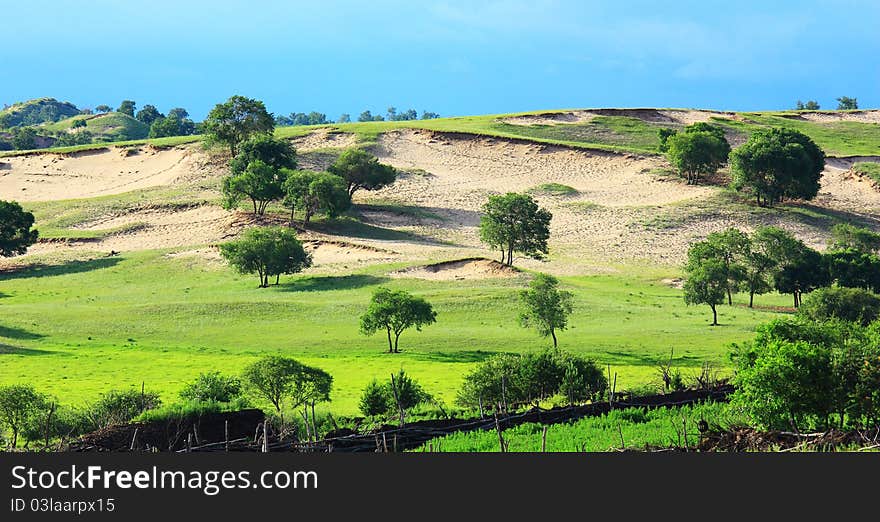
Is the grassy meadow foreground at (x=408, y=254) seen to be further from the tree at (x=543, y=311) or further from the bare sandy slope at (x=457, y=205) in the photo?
the tree at (x=543, y=311)

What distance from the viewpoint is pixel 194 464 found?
20188 mm

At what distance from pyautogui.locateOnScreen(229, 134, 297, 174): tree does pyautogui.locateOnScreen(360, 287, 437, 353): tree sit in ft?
177

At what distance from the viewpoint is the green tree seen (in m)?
123

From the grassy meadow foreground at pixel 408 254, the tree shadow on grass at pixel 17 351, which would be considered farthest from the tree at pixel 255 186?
the tree shadow on grass at pixel 17 351

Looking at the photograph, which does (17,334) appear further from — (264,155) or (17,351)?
(264,155)

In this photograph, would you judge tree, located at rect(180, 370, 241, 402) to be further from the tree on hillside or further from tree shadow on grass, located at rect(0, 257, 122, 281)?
the tree on hillside

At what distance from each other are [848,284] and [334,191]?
4936cm

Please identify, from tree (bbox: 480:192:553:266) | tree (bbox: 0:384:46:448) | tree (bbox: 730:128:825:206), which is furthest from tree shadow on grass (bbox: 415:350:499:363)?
tree (bbox: 730:128:825:206)

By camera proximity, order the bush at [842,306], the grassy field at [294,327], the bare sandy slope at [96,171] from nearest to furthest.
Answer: the grassy field at [294,327], the bush at [842,306], the bare sandy slope at [96,171]

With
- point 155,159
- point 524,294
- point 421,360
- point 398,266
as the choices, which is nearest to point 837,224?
point 398,266

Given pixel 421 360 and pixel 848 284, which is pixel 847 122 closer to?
pixel 848 284

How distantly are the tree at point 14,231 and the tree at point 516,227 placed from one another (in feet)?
145

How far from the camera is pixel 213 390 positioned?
43156 mm

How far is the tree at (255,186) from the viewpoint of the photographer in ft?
343
